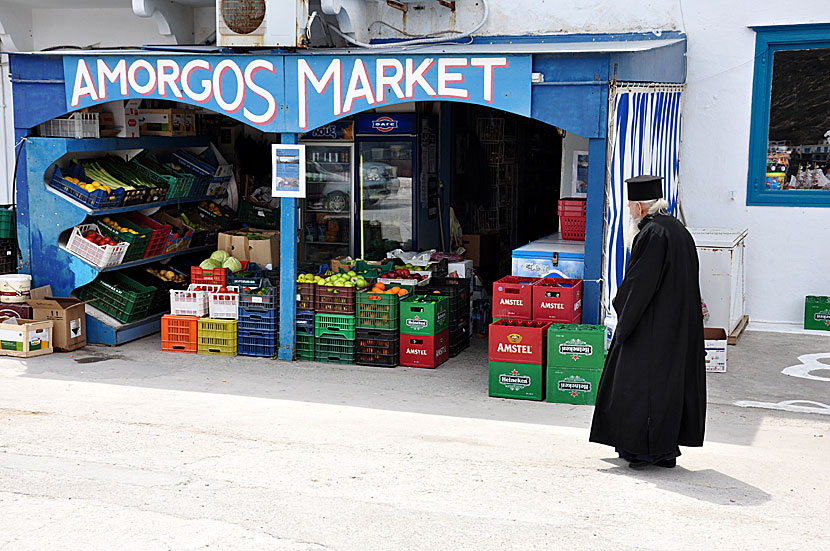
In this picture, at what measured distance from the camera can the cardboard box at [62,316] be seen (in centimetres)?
1044

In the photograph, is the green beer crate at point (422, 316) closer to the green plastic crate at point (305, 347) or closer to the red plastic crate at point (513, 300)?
the red plastic crate at point (513, 300)

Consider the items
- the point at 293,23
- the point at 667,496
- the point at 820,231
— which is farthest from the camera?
the point at 820,231

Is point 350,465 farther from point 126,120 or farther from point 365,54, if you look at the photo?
point 126,120

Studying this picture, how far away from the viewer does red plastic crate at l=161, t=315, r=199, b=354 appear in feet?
34.8

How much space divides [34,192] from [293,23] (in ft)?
11.6

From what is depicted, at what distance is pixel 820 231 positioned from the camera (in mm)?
11500

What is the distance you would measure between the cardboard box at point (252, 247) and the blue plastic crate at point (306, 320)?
6.24 feet

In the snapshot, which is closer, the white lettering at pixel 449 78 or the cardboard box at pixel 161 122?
the white lettering at pixel 449 78

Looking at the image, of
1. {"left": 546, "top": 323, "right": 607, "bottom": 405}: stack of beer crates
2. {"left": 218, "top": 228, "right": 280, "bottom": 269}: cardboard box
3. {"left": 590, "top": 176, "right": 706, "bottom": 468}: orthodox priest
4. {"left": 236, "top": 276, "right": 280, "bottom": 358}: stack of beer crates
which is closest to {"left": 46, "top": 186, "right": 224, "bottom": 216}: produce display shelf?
{"left": 218, "top": 228, "right": 280, "bottom": 269}: cardboard box

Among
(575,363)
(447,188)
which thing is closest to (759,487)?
(575,363)

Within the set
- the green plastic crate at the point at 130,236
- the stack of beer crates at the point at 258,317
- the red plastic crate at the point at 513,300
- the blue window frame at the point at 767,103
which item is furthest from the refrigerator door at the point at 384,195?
the blue window frame at the point at 767,103

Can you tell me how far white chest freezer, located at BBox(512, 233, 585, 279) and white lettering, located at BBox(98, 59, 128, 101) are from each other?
4.51 metres

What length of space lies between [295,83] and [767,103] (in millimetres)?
5762

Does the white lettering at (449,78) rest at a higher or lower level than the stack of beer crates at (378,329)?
higher
